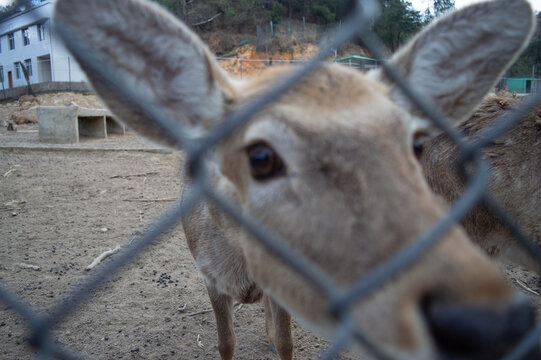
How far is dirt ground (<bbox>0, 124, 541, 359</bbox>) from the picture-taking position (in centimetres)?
366

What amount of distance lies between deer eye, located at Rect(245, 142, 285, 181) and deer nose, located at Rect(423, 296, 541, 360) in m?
0.79

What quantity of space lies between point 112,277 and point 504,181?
173 inches

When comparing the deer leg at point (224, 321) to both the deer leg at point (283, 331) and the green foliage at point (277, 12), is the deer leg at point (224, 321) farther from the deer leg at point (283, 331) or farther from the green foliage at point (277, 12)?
the green foliage at point (277, 12)

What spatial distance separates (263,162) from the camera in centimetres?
160

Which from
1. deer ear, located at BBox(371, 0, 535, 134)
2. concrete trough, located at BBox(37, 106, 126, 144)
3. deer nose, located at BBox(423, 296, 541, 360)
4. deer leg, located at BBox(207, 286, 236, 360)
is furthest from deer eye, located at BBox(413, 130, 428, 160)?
concrete trough, located at BBox(37, 106, 126, 144)

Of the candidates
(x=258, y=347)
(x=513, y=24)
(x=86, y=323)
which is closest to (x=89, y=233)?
(x=86, y=323)

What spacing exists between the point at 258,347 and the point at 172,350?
85 cm

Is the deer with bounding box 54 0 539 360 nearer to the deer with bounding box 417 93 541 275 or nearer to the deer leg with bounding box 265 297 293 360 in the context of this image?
the deer leg with bounding box 265 297 293 360

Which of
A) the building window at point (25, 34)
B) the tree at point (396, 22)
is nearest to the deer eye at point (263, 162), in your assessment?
the building window at point (25, 34)

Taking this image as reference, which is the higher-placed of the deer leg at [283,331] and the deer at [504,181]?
the deer at [504,181]

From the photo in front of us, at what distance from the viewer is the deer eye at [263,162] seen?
1557 mm

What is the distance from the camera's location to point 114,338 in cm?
365

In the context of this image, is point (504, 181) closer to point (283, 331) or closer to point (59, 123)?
point (283, 331)

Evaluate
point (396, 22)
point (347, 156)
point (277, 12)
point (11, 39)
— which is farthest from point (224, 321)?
point (277, 12)
